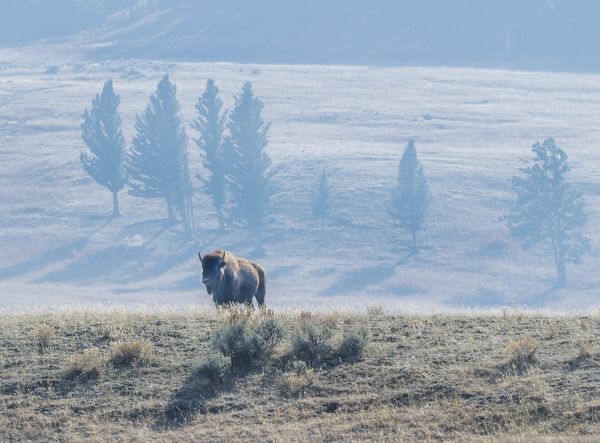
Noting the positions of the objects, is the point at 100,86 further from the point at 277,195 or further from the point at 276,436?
the point at 276,436

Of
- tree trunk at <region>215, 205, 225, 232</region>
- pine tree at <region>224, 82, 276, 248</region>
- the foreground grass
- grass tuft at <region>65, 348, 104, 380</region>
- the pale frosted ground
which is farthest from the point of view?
tree trunk at <region>215, 205, 225, 232</region>

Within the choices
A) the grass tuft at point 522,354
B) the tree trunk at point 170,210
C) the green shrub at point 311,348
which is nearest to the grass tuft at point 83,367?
the green shrub at point 311,348

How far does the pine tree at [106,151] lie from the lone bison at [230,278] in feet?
242

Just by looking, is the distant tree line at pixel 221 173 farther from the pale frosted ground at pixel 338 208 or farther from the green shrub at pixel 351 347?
the green shrub at pixel 351 347

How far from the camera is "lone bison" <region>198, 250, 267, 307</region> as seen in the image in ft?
59.1

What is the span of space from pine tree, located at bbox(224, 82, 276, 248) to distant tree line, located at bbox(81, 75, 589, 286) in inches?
2.8

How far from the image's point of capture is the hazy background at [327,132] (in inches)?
3169

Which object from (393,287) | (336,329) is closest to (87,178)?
(393,287)

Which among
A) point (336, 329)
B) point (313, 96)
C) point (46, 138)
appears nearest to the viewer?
point (336, 329)

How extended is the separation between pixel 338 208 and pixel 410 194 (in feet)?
24.4

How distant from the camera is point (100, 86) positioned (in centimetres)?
13312

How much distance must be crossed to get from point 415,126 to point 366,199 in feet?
82.7

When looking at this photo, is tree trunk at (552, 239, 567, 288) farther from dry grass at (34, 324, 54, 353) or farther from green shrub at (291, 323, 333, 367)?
dry grass at (34, 324, 54, 353)

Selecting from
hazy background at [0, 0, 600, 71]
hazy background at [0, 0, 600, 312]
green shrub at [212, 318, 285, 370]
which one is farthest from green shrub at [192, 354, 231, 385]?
hazy background at [0, 0, 600, 71]
